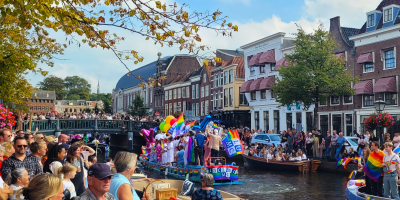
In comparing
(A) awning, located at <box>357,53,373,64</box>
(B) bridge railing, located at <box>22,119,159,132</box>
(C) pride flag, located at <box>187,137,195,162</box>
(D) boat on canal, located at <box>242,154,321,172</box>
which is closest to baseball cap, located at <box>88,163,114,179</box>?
(C) pride flag, located at <box>187,137,195,162</box>

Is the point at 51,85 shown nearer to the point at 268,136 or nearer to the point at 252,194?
the point at 268,136

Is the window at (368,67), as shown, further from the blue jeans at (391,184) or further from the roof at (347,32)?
the blue jeans at (391,184)

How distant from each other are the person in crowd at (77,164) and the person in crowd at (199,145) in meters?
12.0

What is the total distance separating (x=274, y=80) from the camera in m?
39.5

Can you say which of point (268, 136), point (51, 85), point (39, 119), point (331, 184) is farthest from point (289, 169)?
point (51, 85)

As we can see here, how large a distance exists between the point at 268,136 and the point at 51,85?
324ft

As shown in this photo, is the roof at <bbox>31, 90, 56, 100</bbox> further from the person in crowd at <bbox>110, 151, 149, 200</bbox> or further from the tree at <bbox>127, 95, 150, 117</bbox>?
the person in crowd at <bbox>110, 151, 149, 200</bbox>

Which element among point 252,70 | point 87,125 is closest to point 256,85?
point 252,70

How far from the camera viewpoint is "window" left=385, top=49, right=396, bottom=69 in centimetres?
2938

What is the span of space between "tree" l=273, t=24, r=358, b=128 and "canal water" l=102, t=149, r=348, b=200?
337 inches

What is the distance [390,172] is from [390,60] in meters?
21.4

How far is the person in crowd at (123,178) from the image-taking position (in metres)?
4.82

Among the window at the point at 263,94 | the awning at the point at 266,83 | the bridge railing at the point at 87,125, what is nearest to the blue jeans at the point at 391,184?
the bridge railing at the point at 87,125

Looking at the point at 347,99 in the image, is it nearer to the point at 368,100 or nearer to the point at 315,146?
the point at 368,100
